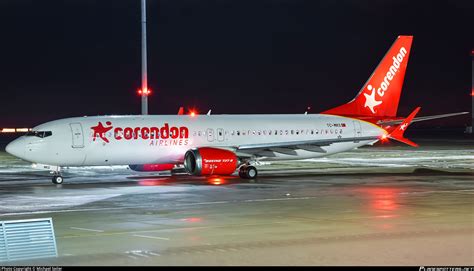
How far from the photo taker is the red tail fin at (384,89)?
43.9 meters

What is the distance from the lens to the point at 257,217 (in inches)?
867

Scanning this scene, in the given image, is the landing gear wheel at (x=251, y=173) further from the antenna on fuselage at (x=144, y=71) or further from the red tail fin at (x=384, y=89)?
the antenna on fuselage at (x=144, y=71)

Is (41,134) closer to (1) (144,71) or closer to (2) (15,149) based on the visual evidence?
(2) (15,149)

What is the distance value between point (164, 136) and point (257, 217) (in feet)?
54.5

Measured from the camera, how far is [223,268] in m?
13.7

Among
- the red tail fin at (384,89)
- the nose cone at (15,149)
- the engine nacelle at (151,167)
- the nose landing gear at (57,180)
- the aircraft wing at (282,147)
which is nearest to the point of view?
the nose cone at (15,149)

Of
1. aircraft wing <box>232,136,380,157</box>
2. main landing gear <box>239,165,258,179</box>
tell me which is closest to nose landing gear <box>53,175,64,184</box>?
main landing gear <box>239,165,258,179</box>

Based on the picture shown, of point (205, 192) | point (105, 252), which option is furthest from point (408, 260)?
point (205, 192)

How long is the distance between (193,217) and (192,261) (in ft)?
25.2

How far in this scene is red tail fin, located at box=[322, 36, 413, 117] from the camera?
4391 centimetres

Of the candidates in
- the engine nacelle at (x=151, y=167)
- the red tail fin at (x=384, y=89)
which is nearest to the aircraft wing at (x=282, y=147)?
the engine nacelle at (x=151, y=167)

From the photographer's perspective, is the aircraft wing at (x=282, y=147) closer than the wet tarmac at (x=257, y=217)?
No

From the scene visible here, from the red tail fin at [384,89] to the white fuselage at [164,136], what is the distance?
3.53 feet

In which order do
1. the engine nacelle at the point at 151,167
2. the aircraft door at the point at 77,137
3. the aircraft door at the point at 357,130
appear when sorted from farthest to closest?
the aircraft door at the point at 357,130 → the engine nacelle at the point at 151,167 → the aircraft door at the point at 77,137
